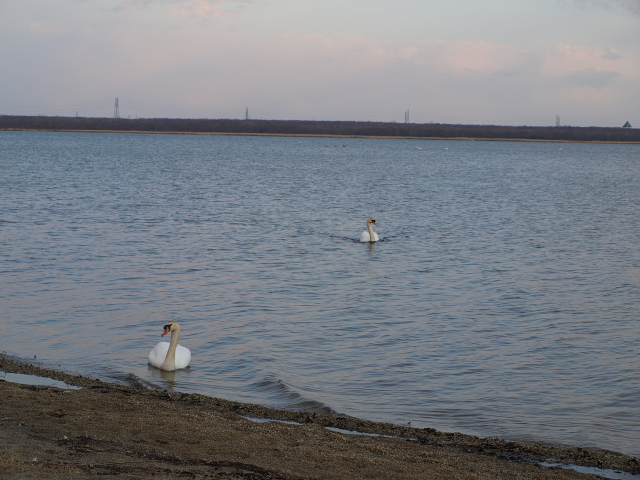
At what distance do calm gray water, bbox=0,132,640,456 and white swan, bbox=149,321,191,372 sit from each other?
0.25 m

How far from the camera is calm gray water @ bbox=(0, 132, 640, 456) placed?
10.2 m

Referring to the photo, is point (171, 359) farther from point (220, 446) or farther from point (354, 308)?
point (354, 308)

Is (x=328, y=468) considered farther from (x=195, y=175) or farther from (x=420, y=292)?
(x=195, y=175)

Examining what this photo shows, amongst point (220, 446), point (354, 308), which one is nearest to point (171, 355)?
point (220, 446)

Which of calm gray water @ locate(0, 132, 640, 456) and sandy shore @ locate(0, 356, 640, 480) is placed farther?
calm gray water @ locate(0, 132, 640, 456)

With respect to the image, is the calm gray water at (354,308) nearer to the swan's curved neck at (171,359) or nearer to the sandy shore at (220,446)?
the swan's curved neck at (171,359)

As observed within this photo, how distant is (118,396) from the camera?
8961 millimetres

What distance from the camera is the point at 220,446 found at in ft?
22.6

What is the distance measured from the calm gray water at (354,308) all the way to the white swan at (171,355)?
248 mm

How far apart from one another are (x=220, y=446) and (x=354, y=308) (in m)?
8.65

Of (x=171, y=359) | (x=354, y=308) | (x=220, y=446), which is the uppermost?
(x=220, y=446)

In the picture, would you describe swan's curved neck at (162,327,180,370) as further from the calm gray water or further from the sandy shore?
the sandy shore

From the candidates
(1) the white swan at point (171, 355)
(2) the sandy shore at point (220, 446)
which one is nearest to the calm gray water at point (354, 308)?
(1) the white swan at point (171, 355)

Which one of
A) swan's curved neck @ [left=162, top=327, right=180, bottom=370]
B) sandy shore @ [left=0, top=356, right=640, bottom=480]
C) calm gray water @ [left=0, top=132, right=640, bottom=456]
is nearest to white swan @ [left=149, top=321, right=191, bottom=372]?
swan's curved neck @ [left=162, top=327, right=180, bottom=370]
